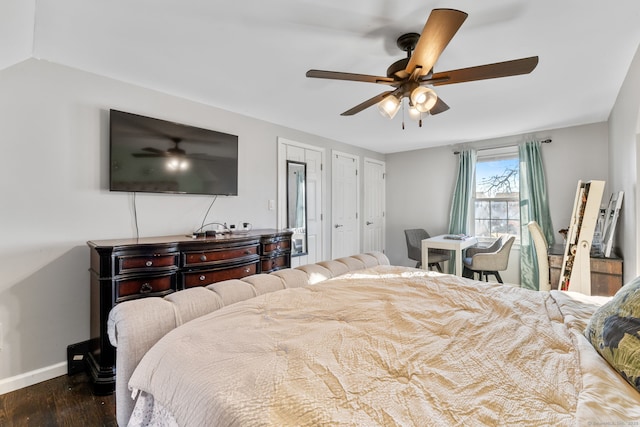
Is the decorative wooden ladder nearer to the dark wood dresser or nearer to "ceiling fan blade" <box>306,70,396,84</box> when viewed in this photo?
"ceiling fan blade" <box>306,70,396,84</box>

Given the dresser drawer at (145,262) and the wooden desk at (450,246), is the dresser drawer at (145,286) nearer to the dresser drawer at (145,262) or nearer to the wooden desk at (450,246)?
the dresser drawer at (145,262)

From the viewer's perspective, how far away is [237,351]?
99 cm

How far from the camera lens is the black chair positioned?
463 cm

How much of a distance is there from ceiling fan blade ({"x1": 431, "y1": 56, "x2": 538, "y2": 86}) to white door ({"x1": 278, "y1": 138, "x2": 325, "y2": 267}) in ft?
7.98

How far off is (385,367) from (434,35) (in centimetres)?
148

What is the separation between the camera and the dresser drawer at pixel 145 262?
2.12 meters

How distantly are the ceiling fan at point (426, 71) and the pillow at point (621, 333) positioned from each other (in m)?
1.20

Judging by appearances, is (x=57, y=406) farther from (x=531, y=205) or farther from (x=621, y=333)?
(x=531, y=205)

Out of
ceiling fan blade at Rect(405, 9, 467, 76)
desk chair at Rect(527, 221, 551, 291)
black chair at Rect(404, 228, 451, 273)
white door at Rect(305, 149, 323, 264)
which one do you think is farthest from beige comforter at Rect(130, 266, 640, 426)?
black chair at Rect(404, 228, 451, 273)

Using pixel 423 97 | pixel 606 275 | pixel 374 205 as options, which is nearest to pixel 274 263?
pixel 423 97

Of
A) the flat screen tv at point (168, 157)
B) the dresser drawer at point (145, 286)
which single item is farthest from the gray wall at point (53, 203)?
the dresser drawer at point (145, 286)

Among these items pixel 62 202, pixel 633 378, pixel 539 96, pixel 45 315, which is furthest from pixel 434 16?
pixel 45 315

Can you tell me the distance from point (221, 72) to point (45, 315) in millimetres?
2291

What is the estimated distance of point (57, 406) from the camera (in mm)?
1924
